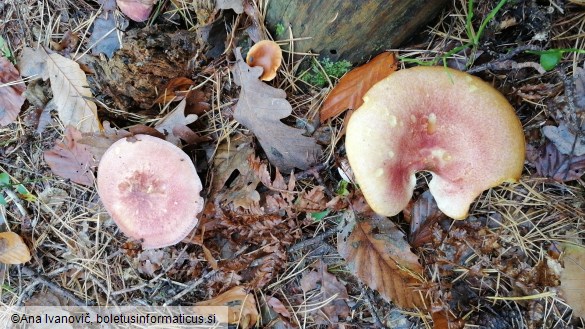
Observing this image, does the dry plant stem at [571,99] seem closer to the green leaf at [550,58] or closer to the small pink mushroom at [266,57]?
the green leaf at [550,58]

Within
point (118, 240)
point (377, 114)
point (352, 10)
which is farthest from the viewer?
point (118, 240)

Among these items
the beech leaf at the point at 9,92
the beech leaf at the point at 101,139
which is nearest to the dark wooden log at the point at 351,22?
the beech leaf at the point at 101,139

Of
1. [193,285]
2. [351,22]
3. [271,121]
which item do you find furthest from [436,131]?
[193,285]

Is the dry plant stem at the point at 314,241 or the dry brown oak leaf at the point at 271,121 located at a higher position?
the dry brown oak leaf at the point at 271,121

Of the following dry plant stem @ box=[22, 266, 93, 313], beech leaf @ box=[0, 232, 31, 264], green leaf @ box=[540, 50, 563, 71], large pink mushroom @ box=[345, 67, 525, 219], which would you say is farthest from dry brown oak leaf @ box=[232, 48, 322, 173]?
beech leaf @ box=[0, 232, 31, 264]

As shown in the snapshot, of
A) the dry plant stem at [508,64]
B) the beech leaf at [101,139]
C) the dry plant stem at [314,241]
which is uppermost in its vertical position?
the dry plant stem at [508,64]

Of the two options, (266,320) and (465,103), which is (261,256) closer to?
(266,320)

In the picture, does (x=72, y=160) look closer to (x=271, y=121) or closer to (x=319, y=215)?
(x=271, y=121)

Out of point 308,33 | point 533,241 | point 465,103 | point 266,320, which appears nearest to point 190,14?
point 308,33
